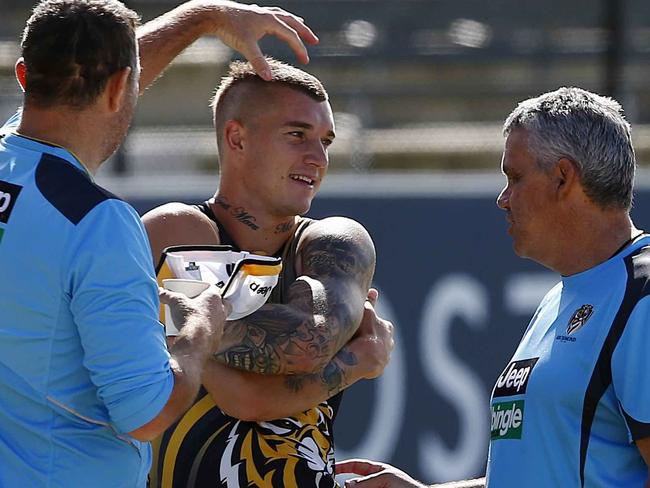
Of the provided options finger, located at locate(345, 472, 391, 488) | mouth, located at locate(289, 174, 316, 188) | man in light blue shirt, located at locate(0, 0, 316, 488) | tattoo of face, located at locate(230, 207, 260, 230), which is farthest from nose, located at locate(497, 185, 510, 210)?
man in light blue shirt, located at locate(0, 0, 316, 488)

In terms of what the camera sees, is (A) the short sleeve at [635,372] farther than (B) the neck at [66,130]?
Yes

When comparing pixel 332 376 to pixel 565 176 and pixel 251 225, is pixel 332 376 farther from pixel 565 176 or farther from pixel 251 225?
pixel 565 176

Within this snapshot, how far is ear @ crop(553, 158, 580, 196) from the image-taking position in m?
2.94

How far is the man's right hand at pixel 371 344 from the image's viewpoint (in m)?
3.22

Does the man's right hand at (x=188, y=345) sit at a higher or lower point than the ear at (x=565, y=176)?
lower

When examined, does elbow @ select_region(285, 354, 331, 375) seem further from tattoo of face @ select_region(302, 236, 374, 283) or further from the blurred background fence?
the blurred background fence

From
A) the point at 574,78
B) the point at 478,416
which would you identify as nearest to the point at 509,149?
the point at 478,416

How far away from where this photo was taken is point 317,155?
3463 mm

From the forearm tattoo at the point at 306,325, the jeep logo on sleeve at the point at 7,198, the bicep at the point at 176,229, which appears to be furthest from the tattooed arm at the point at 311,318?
the jeep logo on sleeve at the point at 7,198

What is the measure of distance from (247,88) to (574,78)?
571cm

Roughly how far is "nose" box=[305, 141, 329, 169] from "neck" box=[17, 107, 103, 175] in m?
1.04

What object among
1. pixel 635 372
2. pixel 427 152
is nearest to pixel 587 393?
pixel 635 372

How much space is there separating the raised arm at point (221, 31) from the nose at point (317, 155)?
0.24 meters

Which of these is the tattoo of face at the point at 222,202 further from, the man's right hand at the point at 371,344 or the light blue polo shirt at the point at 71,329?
the light blue polo shirt at the point at 71,329
